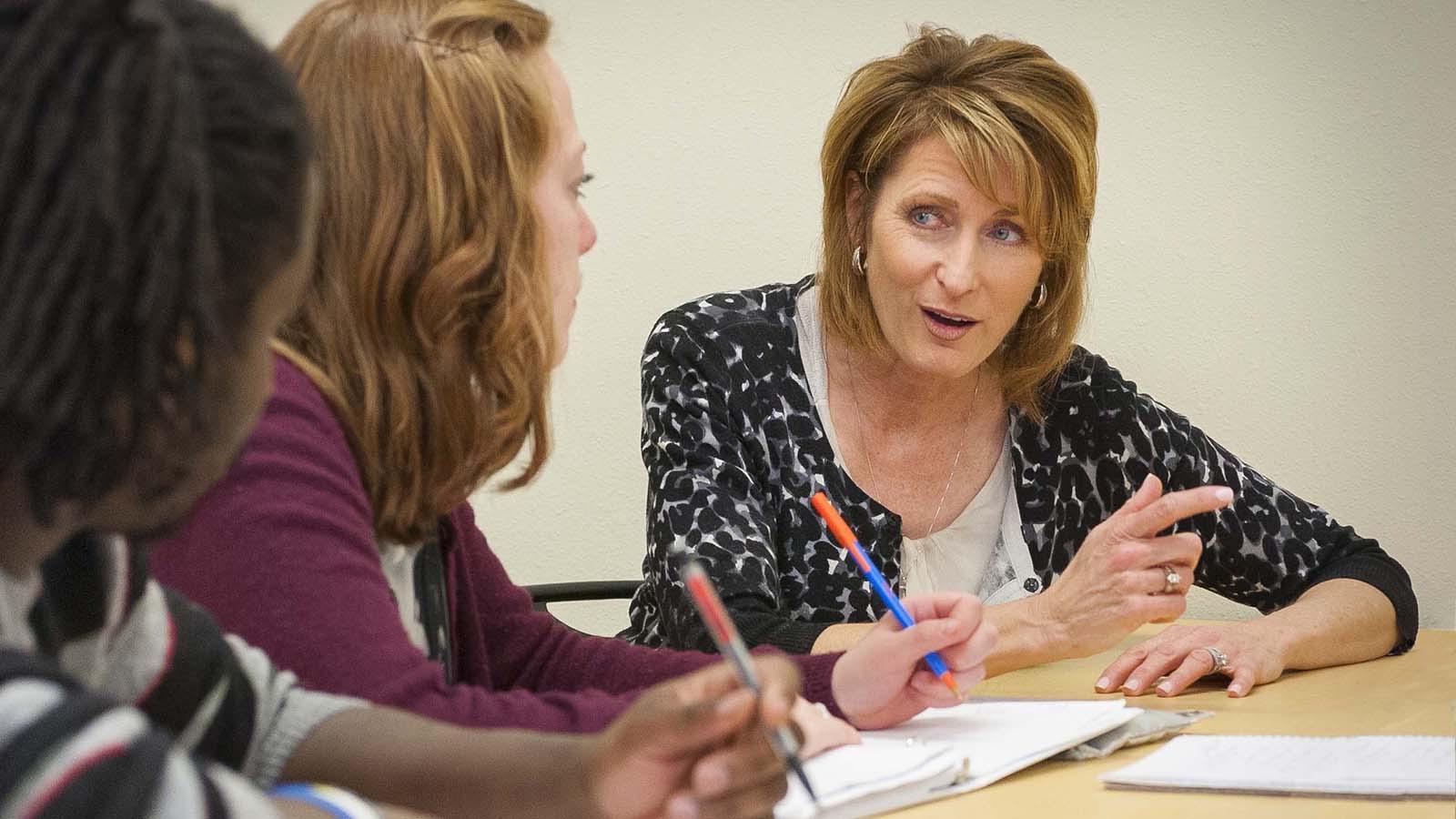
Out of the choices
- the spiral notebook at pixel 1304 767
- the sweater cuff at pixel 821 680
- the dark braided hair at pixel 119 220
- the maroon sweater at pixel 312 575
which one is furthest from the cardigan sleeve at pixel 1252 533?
the dark braided hair at pixel 119 220

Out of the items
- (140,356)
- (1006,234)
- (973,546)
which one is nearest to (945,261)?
(1006,234)

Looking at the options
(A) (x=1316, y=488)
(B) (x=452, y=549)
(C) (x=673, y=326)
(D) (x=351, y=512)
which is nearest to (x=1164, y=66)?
(A) (x=1316, y=488)

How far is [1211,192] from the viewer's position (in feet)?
8.02

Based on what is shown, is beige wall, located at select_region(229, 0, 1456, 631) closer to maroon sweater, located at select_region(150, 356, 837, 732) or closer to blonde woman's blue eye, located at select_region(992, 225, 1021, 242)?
blonde woman's blue eye, located at select_region(992, 225, 1021, 242)

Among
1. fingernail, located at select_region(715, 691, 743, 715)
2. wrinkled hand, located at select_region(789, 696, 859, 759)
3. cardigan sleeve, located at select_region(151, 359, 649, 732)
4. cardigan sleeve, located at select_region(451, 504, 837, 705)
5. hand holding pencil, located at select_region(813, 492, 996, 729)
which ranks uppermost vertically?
fingernail, located at select_region(715, 691, 743, 715)

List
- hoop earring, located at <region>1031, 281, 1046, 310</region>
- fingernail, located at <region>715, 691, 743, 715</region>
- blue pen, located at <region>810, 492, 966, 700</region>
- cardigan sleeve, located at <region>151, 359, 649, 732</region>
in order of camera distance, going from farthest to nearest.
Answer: hoop earring, located at <region>1031, 281, 1046, 310</region>
blue pen, located at <region>810, 492, 966, 700</region>
cardigan sleeve, located at <region>151, 359, 649, 732</region>
fingernail, located at <region>715, 691, 743, 715</region>

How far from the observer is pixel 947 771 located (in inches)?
43.6

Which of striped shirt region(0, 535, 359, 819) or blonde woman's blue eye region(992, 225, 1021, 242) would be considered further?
blonde woman's blue eye region(992, 225, 1021, 242)

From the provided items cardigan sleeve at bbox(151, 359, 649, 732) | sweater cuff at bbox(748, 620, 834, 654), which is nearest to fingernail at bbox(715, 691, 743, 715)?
cardigan sleeve at bbox(151, 359, 649, 732)

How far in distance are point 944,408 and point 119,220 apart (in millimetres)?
1566

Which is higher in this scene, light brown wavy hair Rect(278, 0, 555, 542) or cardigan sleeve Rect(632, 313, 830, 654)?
light brown wavy hair Rect(278, 0, 555, 542)

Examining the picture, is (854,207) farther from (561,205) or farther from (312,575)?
(312,575)

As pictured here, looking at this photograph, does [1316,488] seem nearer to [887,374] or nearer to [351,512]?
[887,374]

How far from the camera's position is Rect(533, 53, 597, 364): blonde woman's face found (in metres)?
1.15
